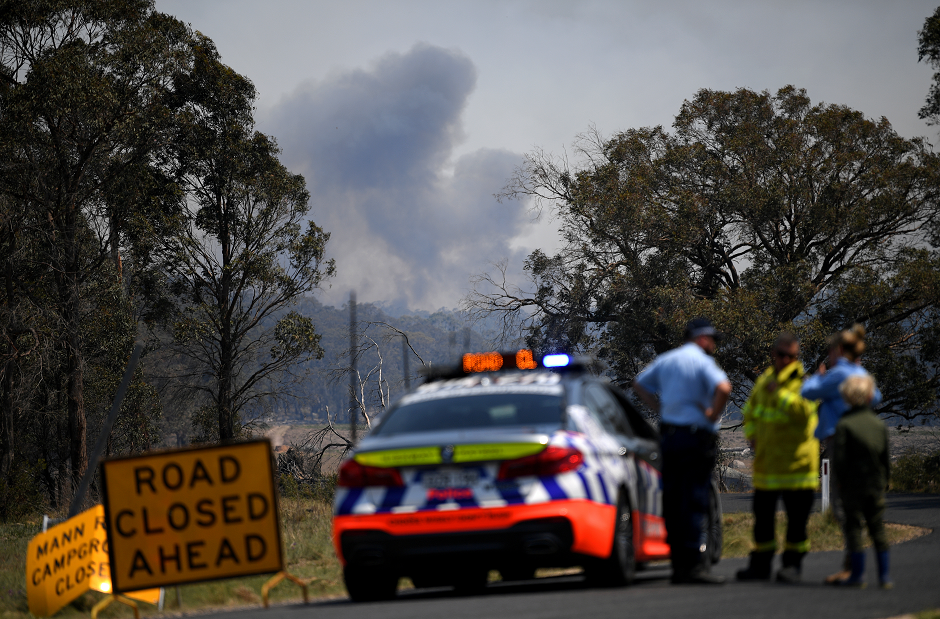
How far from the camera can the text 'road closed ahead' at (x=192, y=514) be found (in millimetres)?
7309

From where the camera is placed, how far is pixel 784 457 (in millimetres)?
7285

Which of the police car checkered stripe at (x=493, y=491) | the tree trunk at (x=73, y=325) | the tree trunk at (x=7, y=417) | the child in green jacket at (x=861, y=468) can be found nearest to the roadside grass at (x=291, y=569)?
the child in green jacket at (x=861, y=468)

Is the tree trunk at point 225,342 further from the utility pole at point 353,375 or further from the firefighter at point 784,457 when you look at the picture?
the firefighter at point 784,457

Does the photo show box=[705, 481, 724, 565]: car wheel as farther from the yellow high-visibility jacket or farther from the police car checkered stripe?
the police car checkered stripe

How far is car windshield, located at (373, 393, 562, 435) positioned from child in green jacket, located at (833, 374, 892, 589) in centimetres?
198

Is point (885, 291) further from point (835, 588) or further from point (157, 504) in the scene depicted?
point (157, 504)

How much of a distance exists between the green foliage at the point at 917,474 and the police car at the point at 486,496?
2344 cm

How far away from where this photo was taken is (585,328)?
3684cm

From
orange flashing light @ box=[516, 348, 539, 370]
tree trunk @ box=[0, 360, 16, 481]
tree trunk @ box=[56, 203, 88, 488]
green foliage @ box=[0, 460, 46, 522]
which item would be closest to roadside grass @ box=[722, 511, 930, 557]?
orange flashing light @ box=[516, 348, 539, 370]

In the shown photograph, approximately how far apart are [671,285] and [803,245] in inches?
Result: 175

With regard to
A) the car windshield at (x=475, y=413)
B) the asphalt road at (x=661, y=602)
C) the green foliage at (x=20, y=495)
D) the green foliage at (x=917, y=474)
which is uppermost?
the car windshield at (x=475, y=413)

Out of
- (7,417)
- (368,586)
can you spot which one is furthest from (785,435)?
(7,417)

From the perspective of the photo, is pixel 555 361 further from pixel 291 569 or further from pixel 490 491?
pixel 291 569

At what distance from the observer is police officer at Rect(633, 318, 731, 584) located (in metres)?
7.15
